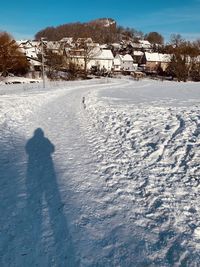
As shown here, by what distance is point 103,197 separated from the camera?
514 cm

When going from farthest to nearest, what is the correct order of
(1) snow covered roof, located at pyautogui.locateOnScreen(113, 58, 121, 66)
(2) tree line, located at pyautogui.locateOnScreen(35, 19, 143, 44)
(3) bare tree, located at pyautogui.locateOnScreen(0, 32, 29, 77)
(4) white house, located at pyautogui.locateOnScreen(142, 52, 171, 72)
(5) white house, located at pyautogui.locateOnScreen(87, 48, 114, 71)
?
(2) tree line, located at pyautogui.locateOnScreen(35, 19, 143, 44)
(4) white house, located at pyautogui.locateOnScreen(142, 52, 171, 72)
(1) snow covered roof, located at pyautogui.locateOnScreen(113, 58, 121, 66)
(5) white house, located at pyautogui.locateOnScreen(87, 48, 114, 71)
(3) bare tree, located at pyautogui.locateOnScreen(0, 32, 29, 77)

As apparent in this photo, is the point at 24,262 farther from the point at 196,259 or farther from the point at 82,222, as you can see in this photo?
the point at 196,259

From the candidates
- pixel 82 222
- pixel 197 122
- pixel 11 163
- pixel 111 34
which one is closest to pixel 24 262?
pixel 82 222

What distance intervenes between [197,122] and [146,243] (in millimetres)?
6602

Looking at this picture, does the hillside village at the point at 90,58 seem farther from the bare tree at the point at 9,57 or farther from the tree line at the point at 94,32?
the tree line at the point at 94,32

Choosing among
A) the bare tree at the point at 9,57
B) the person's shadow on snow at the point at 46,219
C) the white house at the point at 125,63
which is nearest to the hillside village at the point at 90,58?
the white house at the point at 125,63

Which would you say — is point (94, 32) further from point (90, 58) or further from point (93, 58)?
point (90, 58)

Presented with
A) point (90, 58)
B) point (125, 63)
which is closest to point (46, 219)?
point (90, 58)

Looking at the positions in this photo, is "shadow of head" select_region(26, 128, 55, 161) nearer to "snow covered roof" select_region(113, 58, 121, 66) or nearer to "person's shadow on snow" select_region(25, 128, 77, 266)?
"person's shadow on snow" select_region(25, 128, 77, 266)

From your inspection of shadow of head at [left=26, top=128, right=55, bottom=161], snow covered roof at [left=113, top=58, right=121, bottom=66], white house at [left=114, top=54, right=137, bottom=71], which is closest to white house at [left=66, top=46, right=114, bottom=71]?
snow covered roof at [left=113, top=58, right=121, bottom=66]

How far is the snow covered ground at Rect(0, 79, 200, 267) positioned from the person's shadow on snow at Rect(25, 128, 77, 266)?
0.01 metres

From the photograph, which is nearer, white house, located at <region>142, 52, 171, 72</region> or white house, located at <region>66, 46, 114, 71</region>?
white house, located at <region>66, 46, 114, 71</region>

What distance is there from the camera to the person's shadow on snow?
11.7 feet

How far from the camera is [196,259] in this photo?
3467mm
